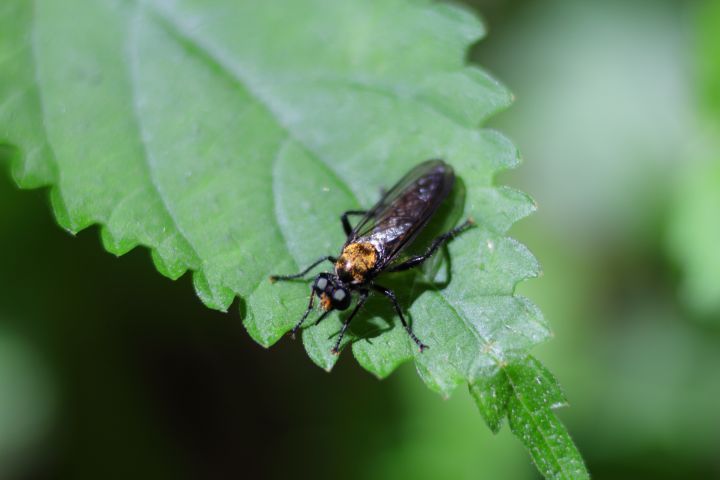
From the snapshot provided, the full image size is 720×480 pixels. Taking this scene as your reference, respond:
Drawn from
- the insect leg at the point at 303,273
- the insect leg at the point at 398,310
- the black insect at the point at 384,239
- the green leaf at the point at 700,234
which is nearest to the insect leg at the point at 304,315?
the black insect at the point at 384,239

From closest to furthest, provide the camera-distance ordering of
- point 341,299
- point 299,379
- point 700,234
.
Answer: point 341,299
point 700,234
point 299,379

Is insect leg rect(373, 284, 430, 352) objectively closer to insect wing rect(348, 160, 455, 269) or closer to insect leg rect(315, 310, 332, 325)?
insect wing rect(348, 160, 455, 269)

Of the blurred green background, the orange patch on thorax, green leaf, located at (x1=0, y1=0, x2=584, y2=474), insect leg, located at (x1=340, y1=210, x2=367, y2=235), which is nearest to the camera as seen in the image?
green leaf, located at (x1=0, y1=0, x2=584, y2=474)

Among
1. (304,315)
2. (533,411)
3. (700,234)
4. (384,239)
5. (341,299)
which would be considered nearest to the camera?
(533,411)

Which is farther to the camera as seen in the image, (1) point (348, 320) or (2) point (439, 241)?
(2) point (439, 241)

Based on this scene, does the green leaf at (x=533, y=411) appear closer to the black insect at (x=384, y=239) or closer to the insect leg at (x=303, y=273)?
the black insect at (x=384, y=239)

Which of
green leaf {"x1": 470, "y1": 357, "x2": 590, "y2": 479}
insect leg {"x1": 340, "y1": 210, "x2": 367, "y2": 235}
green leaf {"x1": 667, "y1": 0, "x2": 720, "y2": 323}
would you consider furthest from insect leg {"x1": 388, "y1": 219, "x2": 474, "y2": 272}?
green leaf {"x1": 667, "y1": 0, "x2": 720, "y2": 323}

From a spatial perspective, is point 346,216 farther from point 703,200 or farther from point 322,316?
point 703,200

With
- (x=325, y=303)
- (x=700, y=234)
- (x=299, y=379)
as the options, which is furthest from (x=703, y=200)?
(x=325, y=303)
